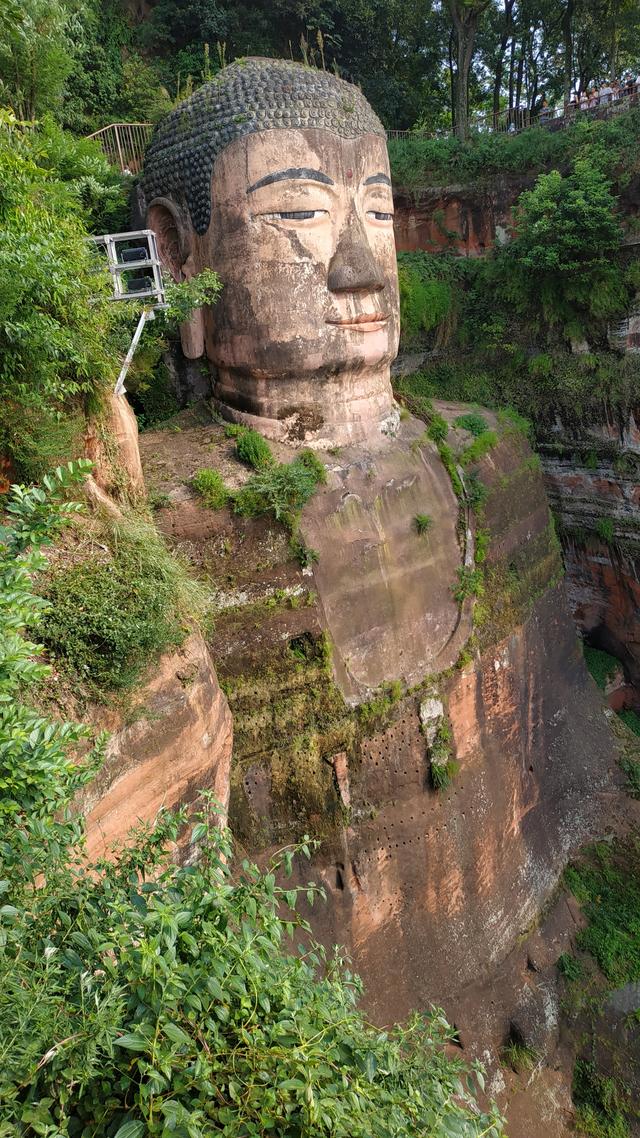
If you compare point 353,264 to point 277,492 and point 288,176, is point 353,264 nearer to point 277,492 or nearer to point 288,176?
point 288,176

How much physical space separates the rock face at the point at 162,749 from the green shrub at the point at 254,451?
8.25ft

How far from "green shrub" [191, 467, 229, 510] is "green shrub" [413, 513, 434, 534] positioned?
7.88 ft

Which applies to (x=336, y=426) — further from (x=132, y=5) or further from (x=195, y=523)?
(x=132, y=5)

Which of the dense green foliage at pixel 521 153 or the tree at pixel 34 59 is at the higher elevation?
the tree at pixel 34 59

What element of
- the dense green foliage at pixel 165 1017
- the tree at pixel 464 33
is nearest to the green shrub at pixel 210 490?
the dense green foliage at pixel 165 1017

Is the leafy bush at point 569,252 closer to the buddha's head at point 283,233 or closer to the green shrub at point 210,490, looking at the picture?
the buddha's head at point 283,233

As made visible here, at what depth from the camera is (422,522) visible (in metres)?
8.96

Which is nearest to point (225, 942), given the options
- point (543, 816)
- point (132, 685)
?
point (132, 685)

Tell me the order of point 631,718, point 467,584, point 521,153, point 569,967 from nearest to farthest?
1. point 467,584
2. point 569,967
3. point 521,153
4. point 631,718

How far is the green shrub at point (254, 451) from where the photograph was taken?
8.29 meters

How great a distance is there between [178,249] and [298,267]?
172 cm

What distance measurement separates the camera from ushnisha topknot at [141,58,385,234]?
8.05m

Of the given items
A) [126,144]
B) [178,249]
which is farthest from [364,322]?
[126,144]

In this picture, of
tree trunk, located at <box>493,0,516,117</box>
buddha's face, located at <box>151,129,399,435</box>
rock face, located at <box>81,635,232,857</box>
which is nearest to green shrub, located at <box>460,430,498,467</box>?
buddha's face, located at <box>151,129,399,435</box>
